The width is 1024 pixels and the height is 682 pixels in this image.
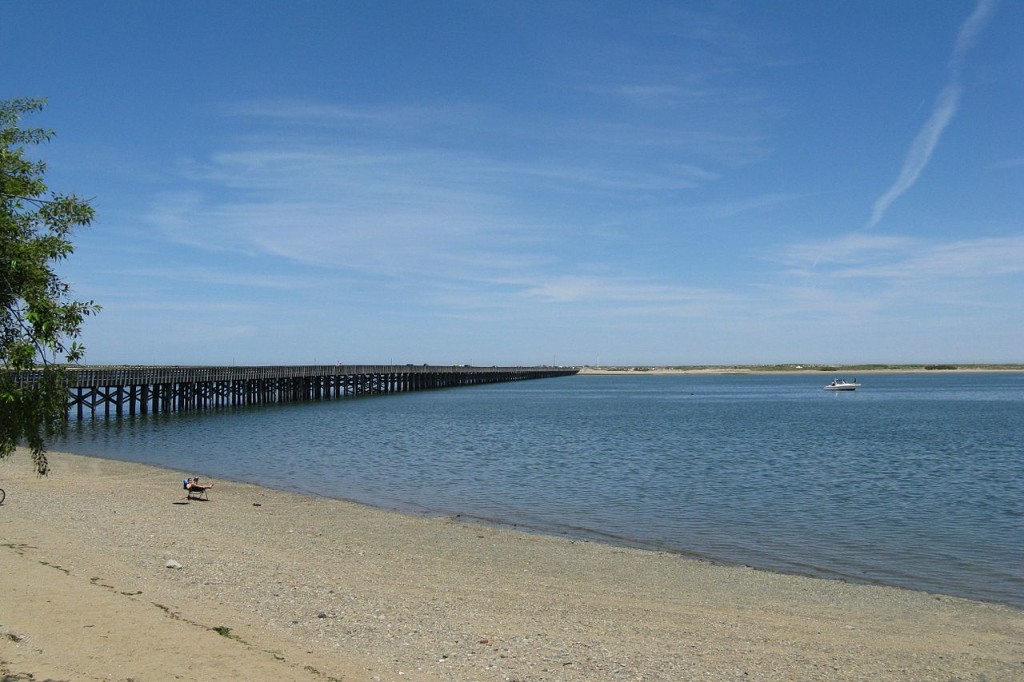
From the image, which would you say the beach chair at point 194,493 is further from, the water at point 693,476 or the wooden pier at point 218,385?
the wooden pier at point 218,385

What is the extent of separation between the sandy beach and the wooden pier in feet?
75.6

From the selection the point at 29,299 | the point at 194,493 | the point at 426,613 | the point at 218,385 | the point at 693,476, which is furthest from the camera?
the point at 218,385

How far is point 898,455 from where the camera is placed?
1464 inches

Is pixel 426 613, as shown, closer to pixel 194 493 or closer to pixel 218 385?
pixel 194 493

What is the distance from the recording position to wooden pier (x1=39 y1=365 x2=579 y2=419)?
2265 inches

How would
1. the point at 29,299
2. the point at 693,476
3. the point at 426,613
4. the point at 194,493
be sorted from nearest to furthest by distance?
the point at 29,299, the point at 426,613, the point at 194,493, the point at 693,476

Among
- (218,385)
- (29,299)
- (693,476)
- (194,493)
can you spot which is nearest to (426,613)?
(29,299)

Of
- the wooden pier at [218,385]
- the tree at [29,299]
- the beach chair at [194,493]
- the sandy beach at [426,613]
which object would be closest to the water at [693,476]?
the sandy beach at [426,613]

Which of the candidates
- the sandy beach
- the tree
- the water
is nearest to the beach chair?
the sandy beach

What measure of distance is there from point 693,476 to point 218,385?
53.6 m

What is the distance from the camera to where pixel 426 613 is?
38.1 ft

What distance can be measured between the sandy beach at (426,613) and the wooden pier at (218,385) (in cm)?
2303

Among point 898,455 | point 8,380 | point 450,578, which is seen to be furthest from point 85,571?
point 898,455

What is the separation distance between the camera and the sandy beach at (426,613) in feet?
30.3
